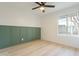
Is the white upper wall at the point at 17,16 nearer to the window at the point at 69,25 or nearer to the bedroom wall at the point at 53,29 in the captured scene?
the bedroom wall at the point at 53,29

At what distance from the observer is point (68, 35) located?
13.4ft

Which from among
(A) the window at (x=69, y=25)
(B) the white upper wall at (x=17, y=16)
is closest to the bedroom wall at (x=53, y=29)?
(A) the window at (x=69, y=25)

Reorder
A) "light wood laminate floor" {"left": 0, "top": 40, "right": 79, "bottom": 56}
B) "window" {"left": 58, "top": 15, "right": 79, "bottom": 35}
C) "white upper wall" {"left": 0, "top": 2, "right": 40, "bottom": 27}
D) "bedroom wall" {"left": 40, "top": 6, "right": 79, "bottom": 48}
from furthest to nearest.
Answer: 1. "bedroom wall" {"left": 40, "top": 6, "right": 79, "bottom": 48}
2. "window" {"left": 58, "top": 15, "right": 79, "bottom": 35}
3. "white upper wall" {"left": 0, "top": 2, "right": 40, "bottom": 27}
4. "light wood laminate floor" {"left": 0, "top": 40, "right": 79, "bottom": 56}

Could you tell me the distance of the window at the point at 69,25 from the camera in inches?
151

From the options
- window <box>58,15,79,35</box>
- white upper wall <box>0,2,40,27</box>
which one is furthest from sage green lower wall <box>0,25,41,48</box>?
window <box>58,15,79,35</box>

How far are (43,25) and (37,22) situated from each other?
38 cm

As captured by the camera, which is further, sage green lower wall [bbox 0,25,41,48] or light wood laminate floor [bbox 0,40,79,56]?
sage green lower wall [bbox 0,25,41,48]

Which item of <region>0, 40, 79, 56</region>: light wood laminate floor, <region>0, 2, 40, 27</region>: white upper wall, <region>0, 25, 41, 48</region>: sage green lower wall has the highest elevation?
<region>0, 2, 40, 27</region>: white upper wall

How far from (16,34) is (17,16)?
0.81m

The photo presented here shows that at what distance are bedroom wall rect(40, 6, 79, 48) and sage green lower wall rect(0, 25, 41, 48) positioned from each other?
0.33 meters

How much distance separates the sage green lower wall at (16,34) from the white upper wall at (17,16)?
0.23 m

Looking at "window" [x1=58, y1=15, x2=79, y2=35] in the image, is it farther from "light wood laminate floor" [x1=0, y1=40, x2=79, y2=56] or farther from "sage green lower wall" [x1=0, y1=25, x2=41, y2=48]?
"sage green lower wall" [x1=0, y1=25, x2=41, y2=48]

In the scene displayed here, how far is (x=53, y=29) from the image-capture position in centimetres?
448

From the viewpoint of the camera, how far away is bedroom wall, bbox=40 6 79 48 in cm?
403
